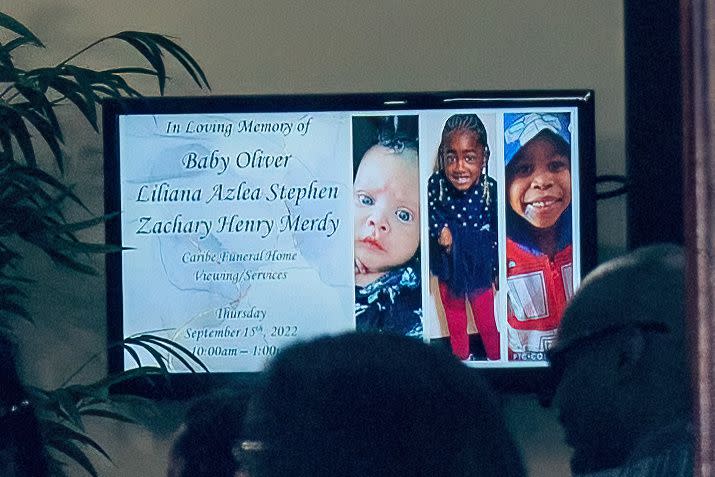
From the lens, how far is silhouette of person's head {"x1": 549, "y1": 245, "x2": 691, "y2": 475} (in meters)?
1.43

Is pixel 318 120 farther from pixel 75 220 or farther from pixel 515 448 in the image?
pixel 515 448

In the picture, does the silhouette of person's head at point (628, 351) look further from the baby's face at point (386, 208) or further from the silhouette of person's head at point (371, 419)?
the baby's face at point (386, 208)

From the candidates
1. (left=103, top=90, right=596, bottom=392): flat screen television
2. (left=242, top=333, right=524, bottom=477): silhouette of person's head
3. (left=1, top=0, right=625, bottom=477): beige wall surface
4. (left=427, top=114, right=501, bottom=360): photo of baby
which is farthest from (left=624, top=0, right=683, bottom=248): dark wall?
(left=242, top=333, right=524, bottom=477): silhouette of person's head

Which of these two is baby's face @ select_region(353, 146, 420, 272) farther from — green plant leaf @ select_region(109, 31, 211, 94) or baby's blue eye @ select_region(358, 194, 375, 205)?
green plant leaf @ select_region(109, 31, 211, 94)

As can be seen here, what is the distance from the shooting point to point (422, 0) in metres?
3.24

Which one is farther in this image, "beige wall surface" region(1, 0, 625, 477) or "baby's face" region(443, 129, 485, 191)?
"beige wall surface" region(1, 0, 625, 477)

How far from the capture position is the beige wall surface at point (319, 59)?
3.22m

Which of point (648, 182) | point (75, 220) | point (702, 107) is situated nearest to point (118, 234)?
point (75, 220)

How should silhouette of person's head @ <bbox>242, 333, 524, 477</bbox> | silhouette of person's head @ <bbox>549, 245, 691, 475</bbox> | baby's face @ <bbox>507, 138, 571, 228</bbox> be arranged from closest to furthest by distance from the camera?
silhouette of person's head @ <bbox>242, 333, 524, 477</bbox>, silhouette of person's head @ <bbox>549, 245, 691, 475</bbox>, baby's face @ <bbox>507, 138, 571, 228</bbox>

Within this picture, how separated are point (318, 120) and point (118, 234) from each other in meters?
0.57

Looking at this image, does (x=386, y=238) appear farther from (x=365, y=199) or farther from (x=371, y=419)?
(x=371, y=419)

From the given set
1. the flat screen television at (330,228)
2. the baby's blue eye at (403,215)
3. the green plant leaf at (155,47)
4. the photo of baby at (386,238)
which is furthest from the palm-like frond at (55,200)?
the baby's blue eye at (403,215)

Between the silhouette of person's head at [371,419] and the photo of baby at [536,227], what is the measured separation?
91.0 inches

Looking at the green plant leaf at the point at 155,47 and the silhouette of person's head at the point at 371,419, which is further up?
the green plant leaf at the point at 155,47
